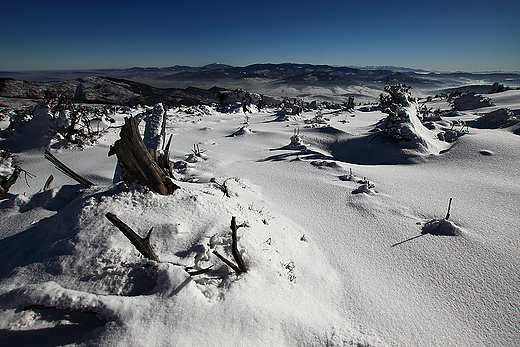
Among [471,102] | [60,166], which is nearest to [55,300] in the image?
[60,166]

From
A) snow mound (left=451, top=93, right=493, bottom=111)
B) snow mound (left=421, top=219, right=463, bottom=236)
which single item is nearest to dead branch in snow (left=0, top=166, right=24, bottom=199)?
snow mound (left=421, top=219, right=463, bottom=236)

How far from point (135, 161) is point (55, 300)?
58.2 inches

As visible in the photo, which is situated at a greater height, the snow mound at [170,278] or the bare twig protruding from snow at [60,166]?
the bare twig protruding from snow at [60,166]

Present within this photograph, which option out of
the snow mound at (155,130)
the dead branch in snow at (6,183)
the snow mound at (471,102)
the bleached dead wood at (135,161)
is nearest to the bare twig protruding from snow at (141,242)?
the bleached dead wood at (135,161)

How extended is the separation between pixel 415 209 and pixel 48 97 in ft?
37.0

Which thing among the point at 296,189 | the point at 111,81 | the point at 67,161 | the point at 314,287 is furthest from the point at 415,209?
the point at 111,81

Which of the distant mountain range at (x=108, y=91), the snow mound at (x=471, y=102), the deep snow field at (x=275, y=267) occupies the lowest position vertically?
the deep snow field at (x=275, y=267)

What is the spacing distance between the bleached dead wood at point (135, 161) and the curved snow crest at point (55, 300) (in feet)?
4.29

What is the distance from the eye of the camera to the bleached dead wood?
252cm

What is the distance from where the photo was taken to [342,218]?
3.48m

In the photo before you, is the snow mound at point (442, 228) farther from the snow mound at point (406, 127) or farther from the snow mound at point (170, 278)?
the snow mound at point (406, 127)

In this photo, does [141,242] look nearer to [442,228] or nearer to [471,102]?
[442,228]

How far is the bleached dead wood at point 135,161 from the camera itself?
252 cm

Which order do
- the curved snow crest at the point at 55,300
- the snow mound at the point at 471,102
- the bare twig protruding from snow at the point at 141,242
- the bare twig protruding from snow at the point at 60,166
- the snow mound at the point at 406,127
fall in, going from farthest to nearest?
the snow mound at the point at 471,102, the snow mound at the point at 406,127, the bare twig protruding from snow at the point at 60,166, the bare twig protruding from snow at the point at 141,242, the curved snow crest at the point at 55,300
